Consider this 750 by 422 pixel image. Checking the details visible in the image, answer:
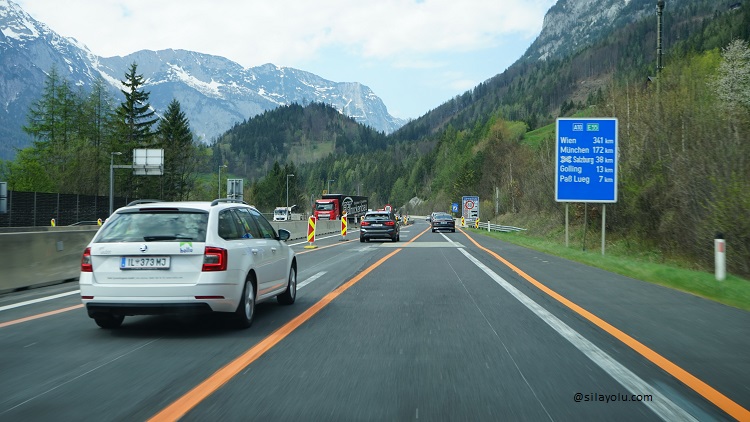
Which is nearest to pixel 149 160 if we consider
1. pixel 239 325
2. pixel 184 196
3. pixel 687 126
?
pixel 184 196

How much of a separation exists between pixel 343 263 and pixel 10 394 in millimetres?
14507

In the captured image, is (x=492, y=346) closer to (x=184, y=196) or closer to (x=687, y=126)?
(x=687, y=126)

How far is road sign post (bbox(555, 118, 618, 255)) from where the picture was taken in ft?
82.2

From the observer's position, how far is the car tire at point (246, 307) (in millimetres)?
8047

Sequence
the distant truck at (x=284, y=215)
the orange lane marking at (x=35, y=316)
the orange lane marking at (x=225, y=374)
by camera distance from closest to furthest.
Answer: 1. the orange lane marking at (x=225, y=374)
2. the orange lane marking at (x=35, y=316)
3. the distant truck at (x=284, y=215)

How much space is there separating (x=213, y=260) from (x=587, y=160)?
20324 millimetres

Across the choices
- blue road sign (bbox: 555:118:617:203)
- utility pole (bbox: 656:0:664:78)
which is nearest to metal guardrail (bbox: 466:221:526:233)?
blue road sign (bbox: 555:118:617:203)

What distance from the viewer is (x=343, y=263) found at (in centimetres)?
1950

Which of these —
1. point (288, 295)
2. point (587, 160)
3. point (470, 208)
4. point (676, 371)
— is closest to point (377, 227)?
point (587, 160)

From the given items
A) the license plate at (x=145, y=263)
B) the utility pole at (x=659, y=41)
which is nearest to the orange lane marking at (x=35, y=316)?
the license plate at (x=145, y=263)

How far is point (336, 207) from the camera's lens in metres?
78.9

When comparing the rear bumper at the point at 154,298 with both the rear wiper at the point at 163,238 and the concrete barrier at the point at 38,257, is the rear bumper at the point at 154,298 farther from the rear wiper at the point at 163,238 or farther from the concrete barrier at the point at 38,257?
the concrete barrier at the point at 38,257

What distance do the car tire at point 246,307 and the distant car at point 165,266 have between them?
0.04 feet

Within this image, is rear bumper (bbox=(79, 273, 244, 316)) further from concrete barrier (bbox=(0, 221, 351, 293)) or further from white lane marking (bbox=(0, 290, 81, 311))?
concrete barrier (bbox=(0, 221, 351, 293))
